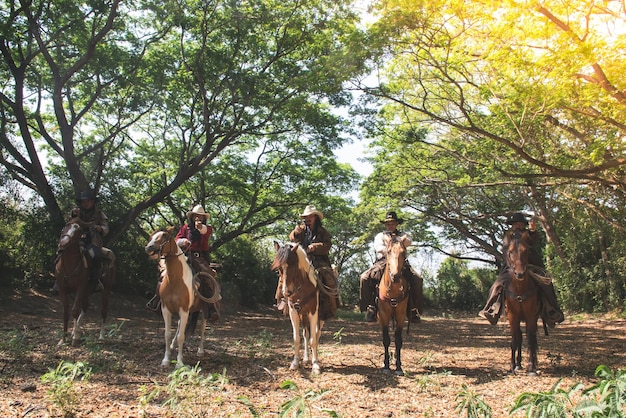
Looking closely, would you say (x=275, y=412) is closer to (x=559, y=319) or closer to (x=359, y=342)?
(x=559, y=319)

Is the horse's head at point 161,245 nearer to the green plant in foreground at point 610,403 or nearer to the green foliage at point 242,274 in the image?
the green plant in foreground at point 610,403

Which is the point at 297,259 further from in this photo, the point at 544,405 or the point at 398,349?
the point at 544,405

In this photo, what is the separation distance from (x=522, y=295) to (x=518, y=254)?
1.96ft

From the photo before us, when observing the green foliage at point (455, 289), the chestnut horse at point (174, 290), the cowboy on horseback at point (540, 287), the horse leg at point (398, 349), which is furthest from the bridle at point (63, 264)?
the green foliage at point (455, 289)

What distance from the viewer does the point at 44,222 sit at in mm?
14984

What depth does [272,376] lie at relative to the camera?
20.9 feet

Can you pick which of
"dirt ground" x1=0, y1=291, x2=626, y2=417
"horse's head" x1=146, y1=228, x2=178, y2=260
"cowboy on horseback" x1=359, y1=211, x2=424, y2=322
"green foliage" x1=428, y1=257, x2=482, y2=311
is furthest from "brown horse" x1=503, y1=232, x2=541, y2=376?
"green foliage" x1=428, y1=257, x2=482, y2=311

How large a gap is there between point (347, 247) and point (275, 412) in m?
29.0

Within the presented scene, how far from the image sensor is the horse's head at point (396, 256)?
21.4ft

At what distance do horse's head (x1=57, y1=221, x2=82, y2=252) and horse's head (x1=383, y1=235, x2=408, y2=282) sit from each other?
4715 millimetres

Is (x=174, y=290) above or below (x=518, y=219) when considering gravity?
below

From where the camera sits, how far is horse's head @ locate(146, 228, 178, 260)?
20.7 ft

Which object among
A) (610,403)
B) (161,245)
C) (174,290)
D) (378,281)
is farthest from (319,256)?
(610,403)

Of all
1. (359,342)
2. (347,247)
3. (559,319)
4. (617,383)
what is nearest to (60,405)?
(617,383)
